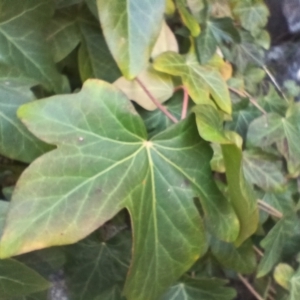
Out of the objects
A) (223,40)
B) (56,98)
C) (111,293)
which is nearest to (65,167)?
(56,98)

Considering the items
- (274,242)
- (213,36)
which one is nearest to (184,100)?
(213,36)

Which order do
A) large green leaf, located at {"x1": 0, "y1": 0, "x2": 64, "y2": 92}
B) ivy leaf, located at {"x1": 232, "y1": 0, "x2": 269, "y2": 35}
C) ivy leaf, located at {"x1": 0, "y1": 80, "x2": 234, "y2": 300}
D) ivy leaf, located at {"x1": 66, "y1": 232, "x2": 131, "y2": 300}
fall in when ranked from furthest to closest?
ivy leaf, located at {"x1": 232, "y1": 0, "x2": 269, "y2": 35}, ivy leaf, located at {"x1": 66, "y1": 232, "x2": 131, "y2": 300}, large green leaf, located at {"x1": 0, "y1": 0, "x2": 64, "y2": 92}, ivy leaf, located at {"x1": 0, "y1": 80, "x2": 234, "y2": 300}

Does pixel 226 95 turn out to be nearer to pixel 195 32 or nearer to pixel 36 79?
pixel 195 32

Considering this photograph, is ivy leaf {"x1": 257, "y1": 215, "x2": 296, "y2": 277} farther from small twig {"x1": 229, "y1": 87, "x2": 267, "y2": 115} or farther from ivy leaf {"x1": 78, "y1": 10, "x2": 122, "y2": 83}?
ivy leaf {"x1": 78, "y1": 10, "x2": 122, "y2": 83}

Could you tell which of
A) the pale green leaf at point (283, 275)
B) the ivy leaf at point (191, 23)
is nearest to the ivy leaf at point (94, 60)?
the ivy leaf at point (191, 23)

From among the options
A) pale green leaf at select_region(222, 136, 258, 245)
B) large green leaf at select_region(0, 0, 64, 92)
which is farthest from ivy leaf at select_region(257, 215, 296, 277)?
large green leaf at select_region(0, 0, 64, 92)

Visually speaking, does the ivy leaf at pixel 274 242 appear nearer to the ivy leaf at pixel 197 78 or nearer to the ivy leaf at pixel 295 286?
the ivy leaf at pixel 295 286
